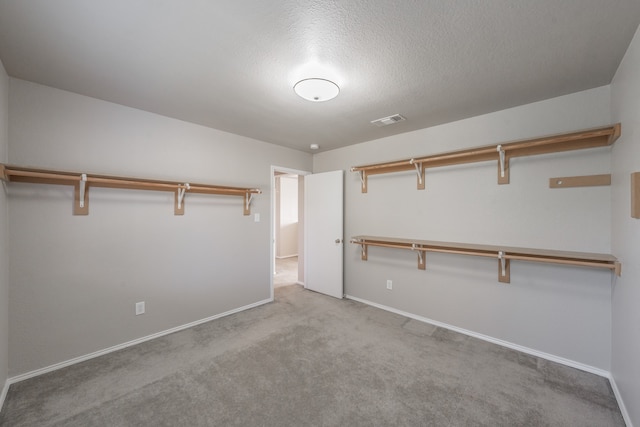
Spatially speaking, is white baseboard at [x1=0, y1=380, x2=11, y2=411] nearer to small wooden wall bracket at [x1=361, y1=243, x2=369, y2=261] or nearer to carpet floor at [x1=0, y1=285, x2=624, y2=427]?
carpet floor at [x1=0, y1=285, x2=624, y2=427]

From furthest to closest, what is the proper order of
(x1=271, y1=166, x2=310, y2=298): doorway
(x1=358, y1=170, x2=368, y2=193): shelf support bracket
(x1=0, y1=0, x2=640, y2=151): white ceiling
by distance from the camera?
(x1=271, y1=166, x2=310, y2=298): doorway < (x1=358, y1=170, x2=368, y2=193): shelf support bracket < (x1=0, y1=0, x2=640, y2=151): white ceiling

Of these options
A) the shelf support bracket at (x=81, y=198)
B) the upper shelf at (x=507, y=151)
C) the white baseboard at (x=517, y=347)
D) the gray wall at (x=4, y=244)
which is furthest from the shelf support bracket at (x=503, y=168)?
the gray wall at (x=4, y=244)

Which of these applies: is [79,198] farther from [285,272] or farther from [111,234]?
[285,272]

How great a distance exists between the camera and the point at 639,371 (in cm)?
148

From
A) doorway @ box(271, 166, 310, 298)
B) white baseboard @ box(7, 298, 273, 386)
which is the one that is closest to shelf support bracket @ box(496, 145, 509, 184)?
white baseboard @ box(7, 298, 273, 386)

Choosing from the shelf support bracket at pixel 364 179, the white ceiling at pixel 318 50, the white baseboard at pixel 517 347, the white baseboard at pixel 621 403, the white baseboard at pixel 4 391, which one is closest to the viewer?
the white ceiling at pixel 318 50

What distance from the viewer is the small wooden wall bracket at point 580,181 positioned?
2141mm

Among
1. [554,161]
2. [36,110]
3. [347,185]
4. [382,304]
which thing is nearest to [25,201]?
[36,110]

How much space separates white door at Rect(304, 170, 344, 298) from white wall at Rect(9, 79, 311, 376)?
124 centimetres

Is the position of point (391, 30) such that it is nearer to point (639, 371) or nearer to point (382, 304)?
point (639, 371)

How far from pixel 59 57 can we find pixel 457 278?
3.94 m

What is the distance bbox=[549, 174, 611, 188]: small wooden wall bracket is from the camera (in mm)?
2141

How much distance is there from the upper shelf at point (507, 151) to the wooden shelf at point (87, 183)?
2.25 metres

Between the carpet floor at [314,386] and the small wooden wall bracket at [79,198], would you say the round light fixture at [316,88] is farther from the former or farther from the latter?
the carpet floor at [314,386]
